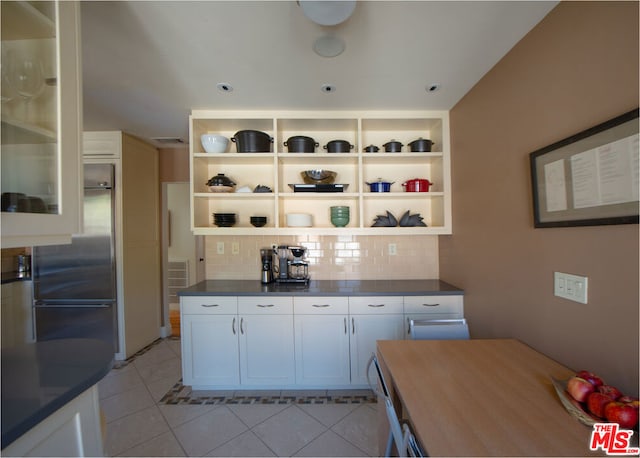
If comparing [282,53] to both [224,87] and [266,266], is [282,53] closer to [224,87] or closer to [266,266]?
[224,87]

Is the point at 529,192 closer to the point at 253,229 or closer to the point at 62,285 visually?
the point at 253,229

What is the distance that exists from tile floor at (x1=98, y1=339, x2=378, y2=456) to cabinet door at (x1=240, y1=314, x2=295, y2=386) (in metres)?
0.20

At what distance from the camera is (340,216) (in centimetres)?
232

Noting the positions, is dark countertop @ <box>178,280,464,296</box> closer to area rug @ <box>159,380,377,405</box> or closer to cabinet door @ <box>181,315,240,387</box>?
cabinet door @ <box>181,315,240,387</box>

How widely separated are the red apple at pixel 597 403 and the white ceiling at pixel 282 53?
162cm

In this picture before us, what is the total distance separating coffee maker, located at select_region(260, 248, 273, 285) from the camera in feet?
7.79

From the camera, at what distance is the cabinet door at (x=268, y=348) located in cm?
208

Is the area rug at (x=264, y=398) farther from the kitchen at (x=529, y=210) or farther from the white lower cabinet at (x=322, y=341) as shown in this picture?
the kitchen at (x=529, y=210)

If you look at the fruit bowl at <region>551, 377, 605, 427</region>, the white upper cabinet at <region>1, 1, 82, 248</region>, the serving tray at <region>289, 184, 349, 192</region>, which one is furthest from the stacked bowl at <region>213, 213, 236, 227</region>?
the fruit bowl at <region>551, 377, 605, 427</region>

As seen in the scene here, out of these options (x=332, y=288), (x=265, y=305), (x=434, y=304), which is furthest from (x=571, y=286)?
(x=265, y=305)

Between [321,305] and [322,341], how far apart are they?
30 cm

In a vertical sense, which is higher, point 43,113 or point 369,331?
point 43,113

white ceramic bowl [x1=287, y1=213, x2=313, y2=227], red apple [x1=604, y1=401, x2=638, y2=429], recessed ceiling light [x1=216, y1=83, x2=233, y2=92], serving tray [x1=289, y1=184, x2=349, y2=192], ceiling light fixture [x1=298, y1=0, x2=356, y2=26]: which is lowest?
red apple [x1=604, y1=401, x2=638, y2=429]

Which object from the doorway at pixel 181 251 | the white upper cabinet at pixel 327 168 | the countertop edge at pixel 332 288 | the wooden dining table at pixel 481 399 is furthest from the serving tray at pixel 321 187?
the doorway at pixel 181 251
